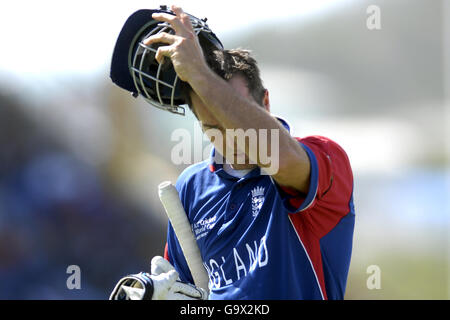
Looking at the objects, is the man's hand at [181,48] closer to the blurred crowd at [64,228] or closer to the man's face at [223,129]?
the man's face at [223,129]

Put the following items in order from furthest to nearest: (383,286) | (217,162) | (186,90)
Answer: (383,286) → (217,162) → (186,90)

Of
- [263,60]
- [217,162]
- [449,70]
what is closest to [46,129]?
[263,60]

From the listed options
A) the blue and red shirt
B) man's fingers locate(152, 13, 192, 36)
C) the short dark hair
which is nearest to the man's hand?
man's fingers locate(152, 13, 192, 36)

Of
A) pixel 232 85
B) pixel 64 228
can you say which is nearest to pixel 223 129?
pixel 232 85

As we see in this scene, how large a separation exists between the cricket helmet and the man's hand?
0.25ft

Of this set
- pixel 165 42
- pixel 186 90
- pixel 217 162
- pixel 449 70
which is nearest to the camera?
pixel 165 42

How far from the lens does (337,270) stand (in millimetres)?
1597

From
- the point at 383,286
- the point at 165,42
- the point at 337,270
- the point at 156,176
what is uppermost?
the point at 165,42

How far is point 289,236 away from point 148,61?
70cm

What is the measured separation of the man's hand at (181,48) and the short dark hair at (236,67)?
18 cm

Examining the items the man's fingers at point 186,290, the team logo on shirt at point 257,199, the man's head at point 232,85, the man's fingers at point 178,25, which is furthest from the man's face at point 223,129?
the man's fingers at point 186,290

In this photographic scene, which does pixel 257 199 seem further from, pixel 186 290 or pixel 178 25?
pixel 178 25
